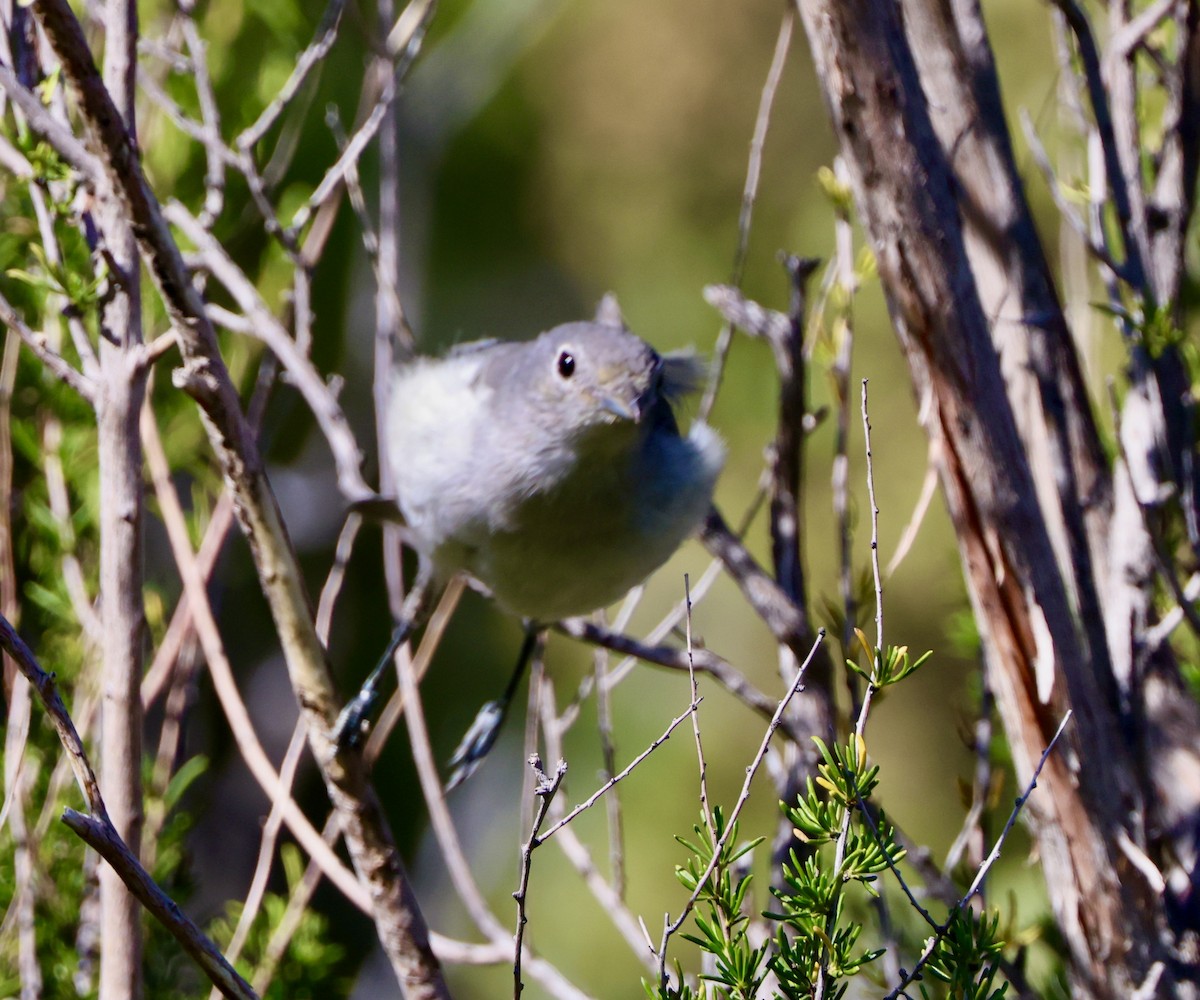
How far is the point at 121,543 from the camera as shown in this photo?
155 cm

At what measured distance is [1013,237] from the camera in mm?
1887

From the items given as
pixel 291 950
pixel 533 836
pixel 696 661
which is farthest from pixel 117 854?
pixel 291 950

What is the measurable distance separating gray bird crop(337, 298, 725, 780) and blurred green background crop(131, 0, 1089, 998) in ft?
3.90

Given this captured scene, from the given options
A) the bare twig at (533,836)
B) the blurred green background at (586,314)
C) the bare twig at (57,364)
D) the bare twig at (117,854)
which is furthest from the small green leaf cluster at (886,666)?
the blurred green background at (586,314)

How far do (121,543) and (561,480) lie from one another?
2.81ft

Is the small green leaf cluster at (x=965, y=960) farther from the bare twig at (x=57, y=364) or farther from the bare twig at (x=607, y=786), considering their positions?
the bare twig at (x=57, y=364)

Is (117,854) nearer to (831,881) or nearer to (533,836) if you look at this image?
(533,836)

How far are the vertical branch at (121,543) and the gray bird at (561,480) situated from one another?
0.67m

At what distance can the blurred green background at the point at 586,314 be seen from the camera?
12.1 feet

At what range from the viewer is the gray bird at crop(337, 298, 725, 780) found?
218 cm

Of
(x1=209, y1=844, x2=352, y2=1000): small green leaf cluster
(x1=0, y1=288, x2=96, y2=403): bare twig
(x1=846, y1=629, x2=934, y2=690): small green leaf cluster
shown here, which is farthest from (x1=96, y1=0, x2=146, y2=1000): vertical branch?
(x1=846, y1=629, x2=934, y2=690): small green leaf cluster

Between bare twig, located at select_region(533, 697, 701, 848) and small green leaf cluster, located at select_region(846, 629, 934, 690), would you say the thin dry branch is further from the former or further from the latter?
small green leaf cluster, located at select_region(846, 629, 934, 690)

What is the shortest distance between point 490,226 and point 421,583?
2.44 metres

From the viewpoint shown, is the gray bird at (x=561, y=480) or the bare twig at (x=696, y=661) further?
the gray bird at (x=561, y=480)
